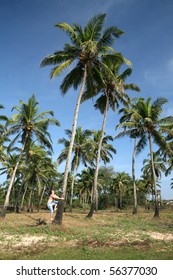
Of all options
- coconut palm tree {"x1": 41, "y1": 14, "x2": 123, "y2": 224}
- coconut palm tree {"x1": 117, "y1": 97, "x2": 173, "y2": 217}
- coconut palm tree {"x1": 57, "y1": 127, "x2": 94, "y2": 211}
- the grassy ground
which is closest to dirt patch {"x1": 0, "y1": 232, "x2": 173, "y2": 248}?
the grassy ground

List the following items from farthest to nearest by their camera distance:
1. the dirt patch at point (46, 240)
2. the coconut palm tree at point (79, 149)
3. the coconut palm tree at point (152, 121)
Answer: the coconut palm tree at point (79, 149)
the coconut palm tree at point (152, 121)
the dirt patch at point (46, 240)

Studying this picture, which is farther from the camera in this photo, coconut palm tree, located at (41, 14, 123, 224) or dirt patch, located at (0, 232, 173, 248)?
coconut palm tree, located at (41, 14, 123, 224)

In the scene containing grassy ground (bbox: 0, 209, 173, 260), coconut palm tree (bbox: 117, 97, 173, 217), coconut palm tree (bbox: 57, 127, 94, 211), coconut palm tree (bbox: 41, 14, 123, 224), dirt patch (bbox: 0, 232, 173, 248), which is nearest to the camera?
grassy ground (bbox: 0, 209, 173, 260)

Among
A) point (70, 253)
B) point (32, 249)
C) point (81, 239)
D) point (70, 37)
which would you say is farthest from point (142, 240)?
point (70, 37)

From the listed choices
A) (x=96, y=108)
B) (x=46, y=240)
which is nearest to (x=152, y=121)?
(x=96, y=108)

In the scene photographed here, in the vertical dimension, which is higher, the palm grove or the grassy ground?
the palm grove

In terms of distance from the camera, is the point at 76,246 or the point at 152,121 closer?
the point at 76,246

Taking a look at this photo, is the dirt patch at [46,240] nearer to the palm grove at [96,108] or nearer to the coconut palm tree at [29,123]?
the palm grove at [96,108]

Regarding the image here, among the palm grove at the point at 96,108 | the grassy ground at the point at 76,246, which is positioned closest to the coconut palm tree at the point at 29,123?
the palm grove at the point at 96,108

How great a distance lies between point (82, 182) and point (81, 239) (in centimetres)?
3864

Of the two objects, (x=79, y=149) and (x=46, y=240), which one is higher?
(x=79, y=149)

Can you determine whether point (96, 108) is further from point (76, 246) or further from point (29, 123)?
point (76, 246)

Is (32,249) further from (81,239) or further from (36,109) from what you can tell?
(36,109)

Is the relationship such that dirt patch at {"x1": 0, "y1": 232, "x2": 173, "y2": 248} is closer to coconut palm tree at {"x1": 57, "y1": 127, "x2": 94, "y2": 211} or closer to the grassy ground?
the grassy ground
